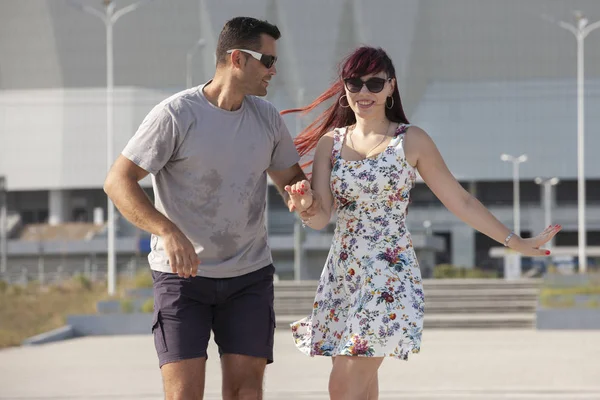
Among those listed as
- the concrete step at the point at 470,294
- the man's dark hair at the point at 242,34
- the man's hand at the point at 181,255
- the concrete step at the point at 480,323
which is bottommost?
the concrete step at the point at 480,323

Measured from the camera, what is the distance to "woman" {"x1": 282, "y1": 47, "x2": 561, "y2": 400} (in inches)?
212

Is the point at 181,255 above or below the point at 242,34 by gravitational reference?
below

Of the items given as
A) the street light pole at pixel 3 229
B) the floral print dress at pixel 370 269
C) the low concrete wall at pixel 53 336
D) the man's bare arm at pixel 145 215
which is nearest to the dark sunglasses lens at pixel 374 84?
the floral print dress at pixel 370 269

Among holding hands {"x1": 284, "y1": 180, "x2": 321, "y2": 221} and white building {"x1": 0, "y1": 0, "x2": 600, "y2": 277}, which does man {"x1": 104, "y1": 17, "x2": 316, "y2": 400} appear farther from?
white building {"x1": 0, "y1": 0, "x2": 600, "y2": 277}

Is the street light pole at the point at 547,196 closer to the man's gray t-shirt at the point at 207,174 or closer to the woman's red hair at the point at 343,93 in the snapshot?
the woman's red hair at the point at 343,93

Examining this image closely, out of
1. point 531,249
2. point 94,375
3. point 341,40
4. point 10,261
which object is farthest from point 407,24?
point 531,249

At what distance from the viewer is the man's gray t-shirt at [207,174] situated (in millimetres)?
5137

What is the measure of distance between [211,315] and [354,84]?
124 cm

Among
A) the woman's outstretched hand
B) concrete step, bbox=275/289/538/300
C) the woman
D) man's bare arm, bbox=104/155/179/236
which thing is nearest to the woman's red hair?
the woman

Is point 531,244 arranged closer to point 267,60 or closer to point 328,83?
point 267,60

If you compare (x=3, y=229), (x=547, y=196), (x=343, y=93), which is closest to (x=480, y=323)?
(x=343, y=93)

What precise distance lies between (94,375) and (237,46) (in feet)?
27.5

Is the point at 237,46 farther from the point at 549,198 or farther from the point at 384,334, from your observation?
the point at 549,198

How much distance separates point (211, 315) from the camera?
5.30 m
